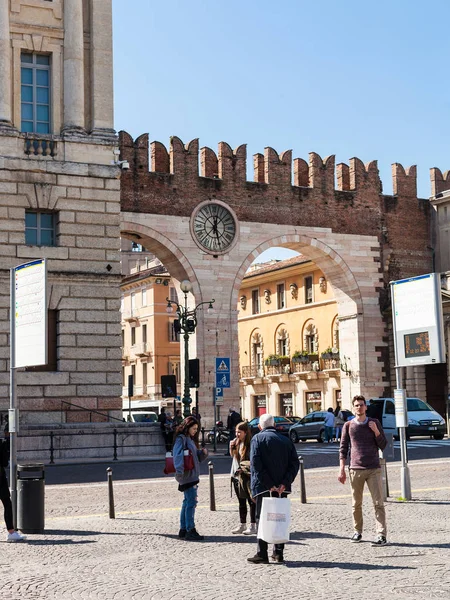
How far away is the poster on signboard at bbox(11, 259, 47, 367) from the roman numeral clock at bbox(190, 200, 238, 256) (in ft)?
86.9

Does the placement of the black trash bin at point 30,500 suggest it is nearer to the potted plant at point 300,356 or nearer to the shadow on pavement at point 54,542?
the shadow on pavement at point 54,542

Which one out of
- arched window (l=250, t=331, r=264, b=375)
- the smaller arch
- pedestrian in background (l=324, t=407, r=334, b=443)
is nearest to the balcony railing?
arched window (l=250, t=331, r=264, b=375)

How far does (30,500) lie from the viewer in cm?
1420

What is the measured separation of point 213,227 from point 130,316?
34.9 meters

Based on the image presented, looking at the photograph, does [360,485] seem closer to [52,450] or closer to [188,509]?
[188,509]

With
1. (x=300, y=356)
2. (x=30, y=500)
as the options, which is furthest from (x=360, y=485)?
(x=300, y=356)

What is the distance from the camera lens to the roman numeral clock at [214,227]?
1657 inches

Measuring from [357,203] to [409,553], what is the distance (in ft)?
115

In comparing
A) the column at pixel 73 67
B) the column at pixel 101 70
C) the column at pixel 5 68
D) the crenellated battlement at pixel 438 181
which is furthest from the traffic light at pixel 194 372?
the crenellated battlement at pixel 438 181

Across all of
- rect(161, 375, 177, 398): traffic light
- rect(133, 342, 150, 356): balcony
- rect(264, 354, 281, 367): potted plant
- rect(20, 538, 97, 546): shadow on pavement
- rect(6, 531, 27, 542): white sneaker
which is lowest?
rect(20, 538, 97, 546): shadow on pavement

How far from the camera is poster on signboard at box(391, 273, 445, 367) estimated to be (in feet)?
55.1

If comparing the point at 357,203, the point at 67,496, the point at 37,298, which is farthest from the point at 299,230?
the point at 37,298

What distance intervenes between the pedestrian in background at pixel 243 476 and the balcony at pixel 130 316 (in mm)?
61818

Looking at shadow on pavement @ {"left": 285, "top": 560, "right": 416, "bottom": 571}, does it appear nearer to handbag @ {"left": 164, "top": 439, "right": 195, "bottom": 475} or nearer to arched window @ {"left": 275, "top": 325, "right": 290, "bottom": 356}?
handbag @ {"left": 164, "top": 439, "right": 195, "bottom": 475}
